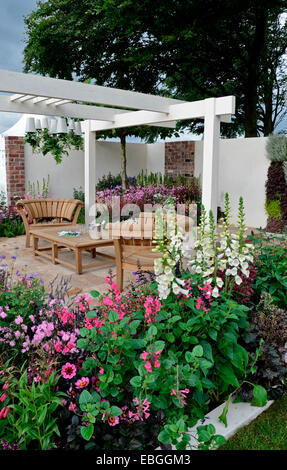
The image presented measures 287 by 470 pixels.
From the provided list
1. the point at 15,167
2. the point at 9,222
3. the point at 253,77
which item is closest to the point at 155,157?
the point at 253,77

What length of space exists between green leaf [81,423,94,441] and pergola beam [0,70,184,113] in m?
3.62

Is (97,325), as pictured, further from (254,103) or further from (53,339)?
(254,103)

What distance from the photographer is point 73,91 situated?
4574 millimetres

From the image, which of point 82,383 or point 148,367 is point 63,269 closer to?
point 82,383

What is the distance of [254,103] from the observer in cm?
1140

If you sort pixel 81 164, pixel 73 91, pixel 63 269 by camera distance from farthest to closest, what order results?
pixel 81 164 → pixel 63 269 → pixel 73 91

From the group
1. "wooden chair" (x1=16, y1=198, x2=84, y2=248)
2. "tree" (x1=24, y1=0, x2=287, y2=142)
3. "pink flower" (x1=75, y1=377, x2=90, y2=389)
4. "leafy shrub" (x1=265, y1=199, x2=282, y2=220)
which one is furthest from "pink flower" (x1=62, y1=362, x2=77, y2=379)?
"tree" (x1=24, y1=0, x2=287, y2=142)

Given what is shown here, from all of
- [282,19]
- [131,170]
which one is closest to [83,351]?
[131,170]

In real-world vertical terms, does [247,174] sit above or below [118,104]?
below

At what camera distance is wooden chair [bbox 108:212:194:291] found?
386cm

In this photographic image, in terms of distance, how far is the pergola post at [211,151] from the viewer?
4.80 m

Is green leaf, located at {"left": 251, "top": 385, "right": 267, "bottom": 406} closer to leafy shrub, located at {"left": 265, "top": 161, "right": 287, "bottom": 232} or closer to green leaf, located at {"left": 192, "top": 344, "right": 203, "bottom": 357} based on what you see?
green leaf, located at {"left": 192, "top": 344, "right": 203, "bottom": 357}

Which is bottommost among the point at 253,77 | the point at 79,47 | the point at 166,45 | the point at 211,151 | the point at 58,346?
the point at 58,346

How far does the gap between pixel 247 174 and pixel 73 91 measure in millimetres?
5954
